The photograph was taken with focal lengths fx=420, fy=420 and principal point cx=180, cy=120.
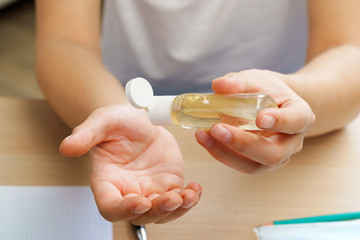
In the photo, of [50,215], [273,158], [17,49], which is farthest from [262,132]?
[17,49]

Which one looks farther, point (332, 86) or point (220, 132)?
point (332, 86)

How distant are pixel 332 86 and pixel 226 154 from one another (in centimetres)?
21

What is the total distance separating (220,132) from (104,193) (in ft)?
0.43

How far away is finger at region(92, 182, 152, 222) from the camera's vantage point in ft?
1.16

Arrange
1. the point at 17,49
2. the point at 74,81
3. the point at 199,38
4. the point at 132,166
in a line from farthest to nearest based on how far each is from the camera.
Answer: the point at 17,49, the point at 199,38, the point at 74,81, the point at 132,166

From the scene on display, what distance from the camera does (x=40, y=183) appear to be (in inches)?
19.6

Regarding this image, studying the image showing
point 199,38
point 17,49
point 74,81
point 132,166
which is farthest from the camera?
point 17,49

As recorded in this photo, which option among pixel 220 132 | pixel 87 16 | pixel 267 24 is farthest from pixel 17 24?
pixel 220 132

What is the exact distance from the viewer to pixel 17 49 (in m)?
1.37

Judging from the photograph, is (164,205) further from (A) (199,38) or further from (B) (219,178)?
(A) (199,38)

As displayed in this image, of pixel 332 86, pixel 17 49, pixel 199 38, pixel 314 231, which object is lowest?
pixel 314 231

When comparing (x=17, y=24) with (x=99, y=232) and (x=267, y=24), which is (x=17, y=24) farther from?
(x=99, y=232)

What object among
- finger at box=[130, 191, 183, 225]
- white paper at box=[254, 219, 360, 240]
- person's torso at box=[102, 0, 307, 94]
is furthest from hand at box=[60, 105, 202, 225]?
person's torso at box=[102, 0, 307, 94]

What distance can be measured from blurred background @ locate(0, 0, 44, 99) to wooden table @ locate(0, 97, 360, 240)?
2.35ft
